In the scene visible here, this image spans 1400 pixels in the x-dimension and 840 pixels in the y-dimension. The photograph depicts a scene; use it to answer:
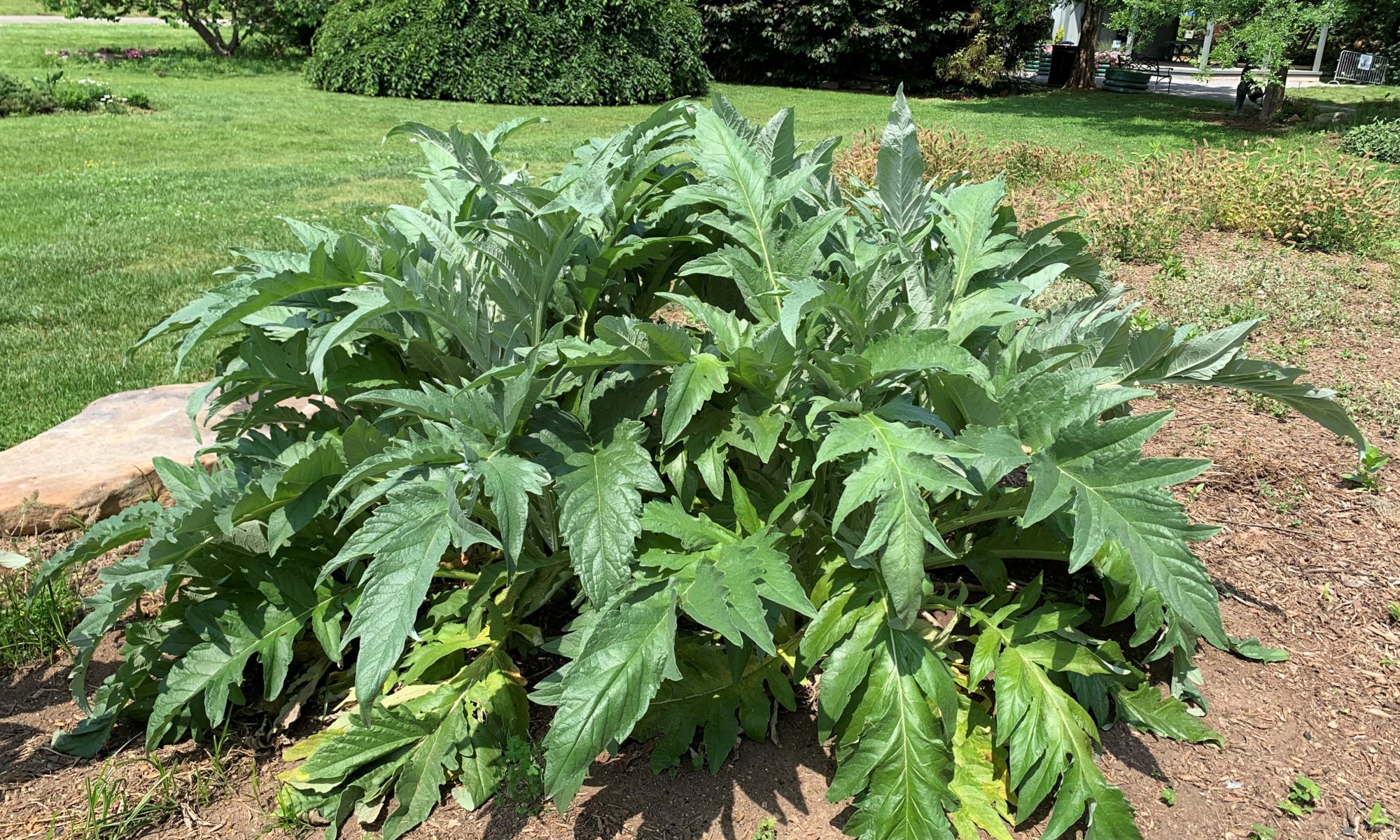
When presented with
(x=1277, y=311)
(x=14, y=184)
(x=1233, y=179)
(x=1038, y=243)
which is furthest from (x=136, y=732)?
(x=14, y=184)

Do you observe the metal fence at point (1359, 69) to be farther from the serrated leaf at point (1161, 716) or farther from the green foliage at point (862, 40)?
the serrated leaf at point (1161, 716)

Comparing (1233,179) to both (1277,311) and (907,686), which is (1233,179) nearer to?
(1277,311)

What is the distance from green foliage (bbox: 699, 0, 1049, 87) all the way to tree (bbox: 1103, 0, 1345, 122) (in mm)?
7046

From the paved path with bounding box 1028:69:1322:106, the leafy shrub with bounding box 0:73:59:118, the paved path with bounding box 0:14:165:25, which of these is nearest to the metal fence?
the paved path with bounding box 1028:69:1322:106

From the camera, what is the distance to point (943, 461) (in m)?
2.17

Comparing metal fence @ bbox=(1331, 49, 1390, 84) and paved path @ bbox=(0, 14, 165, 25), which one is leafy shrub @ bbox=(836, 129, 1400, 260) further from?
paved path @ bbox=(0, 14, 165, 25)

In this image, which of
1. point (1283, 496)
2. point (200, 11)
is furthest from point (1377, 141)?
point (200, 11)

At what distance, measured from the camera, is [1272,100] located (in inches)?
655

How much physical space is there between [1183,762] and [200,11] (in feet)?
80.7

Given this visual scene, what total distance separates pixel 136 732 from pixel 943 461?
7.24ft

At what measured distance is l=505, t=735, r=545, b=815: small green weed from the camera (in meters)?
2.31

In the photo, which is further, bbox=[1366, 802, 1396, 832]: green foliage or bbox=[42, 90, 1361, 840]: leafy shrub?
bbox=[1366, 802, 1396, 832]: green foliage

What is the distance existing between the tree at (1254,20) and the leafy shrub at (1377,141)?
130 cm

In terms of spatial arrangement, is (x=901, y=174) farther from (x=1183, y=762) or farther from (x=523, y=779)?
(x=523, y=779)
